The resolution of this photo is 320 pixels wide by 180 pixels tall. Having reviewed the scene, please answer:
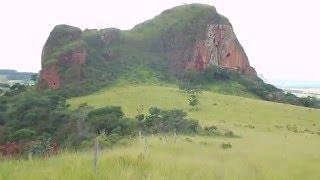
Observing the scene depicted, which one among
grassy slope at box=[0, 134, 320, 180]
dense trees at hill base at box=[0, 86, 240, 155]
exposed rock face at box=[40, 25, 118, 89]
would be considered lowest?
dense trees at hill base at box=[0, 86, 240, 155]

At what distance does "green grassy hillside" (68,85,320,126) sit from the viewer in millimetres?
54438

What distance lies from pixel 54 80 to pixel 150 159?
8809 cm

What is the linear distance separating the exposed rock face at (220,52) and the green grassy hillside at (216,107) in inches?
1578

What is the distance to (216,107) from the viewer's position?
63.2m

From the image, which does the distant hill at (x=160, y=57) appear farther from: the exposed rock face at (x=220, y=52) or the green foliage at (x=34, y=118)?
the green foliage at (x=34, y=118)

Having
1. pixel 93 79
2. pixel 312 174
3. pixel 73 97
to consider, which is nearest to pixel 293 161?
pixel 312 174

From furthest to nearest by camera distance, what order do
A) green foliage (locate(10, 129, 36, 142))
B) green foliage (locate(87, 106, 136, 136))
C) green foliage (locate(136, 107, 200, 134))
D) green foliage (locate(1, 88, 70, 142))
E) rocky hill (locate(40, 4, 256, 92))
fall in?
rocky hill (locate(40, 4, 256, 92))
green foliage (locate(1, 88, 70, 142))
green foliage (locate(10, 129, 36, 142))
green foliage (locate(87, 106, 136, 136))
green foliage (locate(136, 107, 200, 134))

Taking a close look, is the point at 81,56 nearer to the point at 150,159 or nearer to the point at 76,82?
the point at 76,82

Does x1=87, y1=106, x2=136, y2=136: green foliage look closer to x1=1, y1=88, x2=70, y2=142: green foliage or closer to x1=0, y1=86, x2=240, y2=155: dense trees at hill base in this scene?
x1=0, y1=86, x2=240, y2=155: dense trees at hill base

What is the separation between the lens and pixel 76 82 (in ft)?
315

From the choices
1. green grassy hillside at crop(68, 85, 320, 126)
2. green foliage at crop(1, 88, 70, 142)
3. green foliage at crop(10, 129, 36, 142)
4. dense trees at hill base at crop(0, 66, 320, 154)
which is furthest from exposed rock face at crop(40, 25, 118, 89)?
green foliage at crop(10, 129, 36, 142)

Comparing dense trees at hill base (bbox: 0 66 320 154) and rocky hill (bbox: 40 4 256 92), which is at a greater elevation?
rocky hill (bbox: 40 4 256 92)

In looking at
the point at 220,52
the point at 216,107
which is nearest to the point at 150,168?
the point at 216,107

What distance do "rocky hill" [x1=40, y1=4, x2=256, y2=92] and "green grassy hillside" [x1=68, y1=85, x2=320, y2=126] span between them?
808 inches
